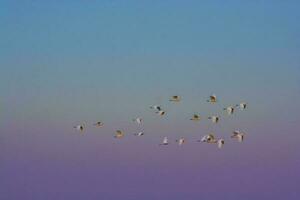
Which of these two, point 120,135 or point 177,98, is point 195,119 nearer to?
point 177,98

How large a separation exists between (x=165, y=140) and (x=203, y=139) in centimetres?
188

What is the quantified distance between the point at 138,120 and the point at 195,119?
259cm

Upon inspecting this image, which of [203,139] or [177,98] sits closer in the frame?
[177,98]

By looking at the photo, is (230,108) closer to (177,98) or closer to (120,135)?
(177,98)

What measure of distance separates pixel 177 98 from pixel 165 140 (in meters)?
3.64

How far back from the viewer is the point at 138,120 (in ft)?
120

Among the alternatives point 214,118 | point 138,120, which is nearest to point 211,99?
point 214,118

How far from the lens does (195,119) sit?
36.3 metres

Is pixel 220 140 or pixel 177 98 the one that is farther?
pixel 220 140

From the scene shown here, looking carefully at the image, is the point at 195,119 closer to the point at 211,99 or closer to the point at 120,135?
the point at 211,99

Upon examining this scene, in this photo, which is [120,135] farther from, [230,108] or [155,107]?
[230,108]

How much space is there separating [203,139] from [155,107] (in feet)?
9.00

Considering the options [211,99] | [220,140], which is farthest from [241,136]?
[211,99]

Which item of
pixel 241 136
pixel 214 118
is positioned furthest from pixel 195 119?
pixel 241 136
